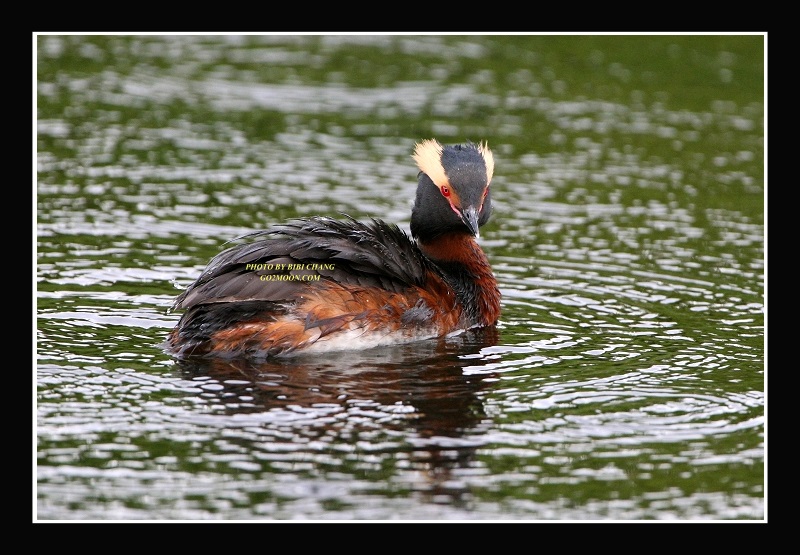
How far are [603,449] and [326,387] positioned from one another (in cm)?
216

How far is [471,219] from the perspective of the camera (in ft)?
35.0

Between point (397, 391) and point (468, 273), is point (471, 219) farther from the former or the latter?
point (397, 391)

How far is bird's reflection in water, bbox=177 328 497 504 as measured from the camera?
787 cm

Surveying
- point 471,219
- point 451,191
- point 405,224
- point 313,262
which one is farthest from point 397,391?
point 405,224

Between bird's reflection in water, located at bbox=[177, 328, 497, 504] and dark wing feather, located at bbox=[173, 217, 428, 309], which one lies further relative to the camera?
dark wing feather, located at bbox=[173, 217, 428, 309]

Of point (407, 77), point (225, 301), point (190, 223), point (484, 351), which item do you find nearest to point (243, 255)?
point (225, 301)

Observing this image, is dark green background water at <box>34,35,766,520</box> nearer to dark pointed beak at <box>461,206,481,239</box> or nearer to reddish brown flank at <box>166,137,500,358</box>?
reddish brown flank at <box>166,137,500,358</box>

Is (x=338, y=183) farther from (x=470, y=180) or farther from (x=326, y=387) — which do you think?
(x=326, y=387)

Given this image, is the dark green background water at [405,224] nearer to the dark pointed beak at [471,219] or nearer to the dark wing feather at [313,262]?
the dark wing feather at [313,262]

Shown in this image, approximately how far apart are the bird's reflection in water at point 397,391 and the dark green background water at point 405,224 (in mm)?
27

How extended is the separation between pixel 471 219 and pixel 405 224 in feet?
11.0

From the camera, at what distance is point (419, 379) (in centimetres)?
930

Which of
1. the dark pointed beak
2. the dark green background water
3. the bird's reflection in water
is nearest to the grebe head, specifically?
the dark pointed beak

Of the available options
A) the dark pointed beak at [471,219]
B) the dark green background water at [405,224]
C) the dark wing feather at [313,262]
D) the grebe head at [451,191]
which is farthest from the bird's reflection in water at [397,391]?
the grebe head at [451,191]
